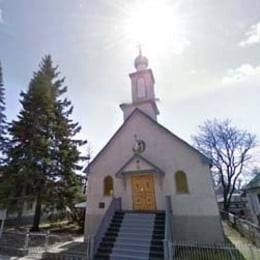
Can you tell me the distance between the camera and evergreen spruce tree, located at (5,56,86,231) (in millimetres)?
15672

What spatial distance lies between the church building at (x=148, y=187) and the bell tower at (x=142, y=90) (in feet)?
0.29

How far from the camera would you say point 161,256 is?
8516mm

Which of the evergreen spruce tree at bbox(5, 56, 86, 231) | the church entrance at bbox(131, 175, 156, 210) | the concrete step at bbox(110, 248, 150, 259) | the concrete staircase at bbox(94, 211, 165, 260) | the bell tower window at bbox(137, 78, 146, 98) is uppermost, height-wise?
the bell tower window at bbox(137, 78, 146, 98)

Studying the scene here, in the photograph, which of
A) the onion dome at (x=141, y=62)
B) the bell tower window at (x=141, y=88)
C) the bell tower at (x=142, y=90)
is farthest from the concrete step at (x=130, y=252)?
the onion dome at (x=141, y=62)

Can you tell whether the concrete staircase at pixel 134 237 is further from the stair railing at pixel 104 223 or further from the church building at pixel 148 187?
the stair railing at pixel 104 223

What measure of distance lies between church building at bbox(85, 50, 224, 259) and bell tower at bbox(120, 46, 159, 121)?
89mm

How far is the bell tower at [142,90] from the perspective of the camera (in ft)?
53.1

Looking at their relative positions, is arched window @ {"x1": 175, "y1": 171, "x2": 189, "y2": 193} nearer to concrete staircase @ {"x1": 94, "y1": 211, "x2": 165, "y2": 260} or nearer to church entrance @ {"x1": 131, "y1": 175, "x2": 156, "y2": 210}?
church entrance @ {"x1": 131, "y1": 175, "x2": 156, "y2": 210}

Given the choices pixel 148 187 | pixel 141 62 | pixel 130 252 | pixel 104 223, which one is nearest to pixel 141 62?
pixel 141 62

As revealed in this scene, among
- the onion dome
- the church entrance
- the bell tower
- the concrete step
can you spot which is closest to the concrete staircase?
the concrete step

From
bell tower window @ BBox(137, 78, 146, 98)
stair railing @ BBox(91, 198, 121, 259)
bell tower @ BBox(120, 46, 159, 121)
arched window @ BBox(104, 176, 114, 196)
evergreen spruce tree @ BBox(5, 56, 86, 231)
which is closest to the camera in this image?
stair railing @ BBox(91, 198, 121, 259)

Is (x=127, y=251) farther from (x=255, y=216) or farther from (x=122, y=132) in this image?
(x=255, y=216)

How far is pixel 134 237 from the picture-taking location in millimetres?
9859

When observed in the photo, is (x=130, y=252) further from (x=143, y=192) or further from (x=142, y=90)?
(x=142, y=90)
